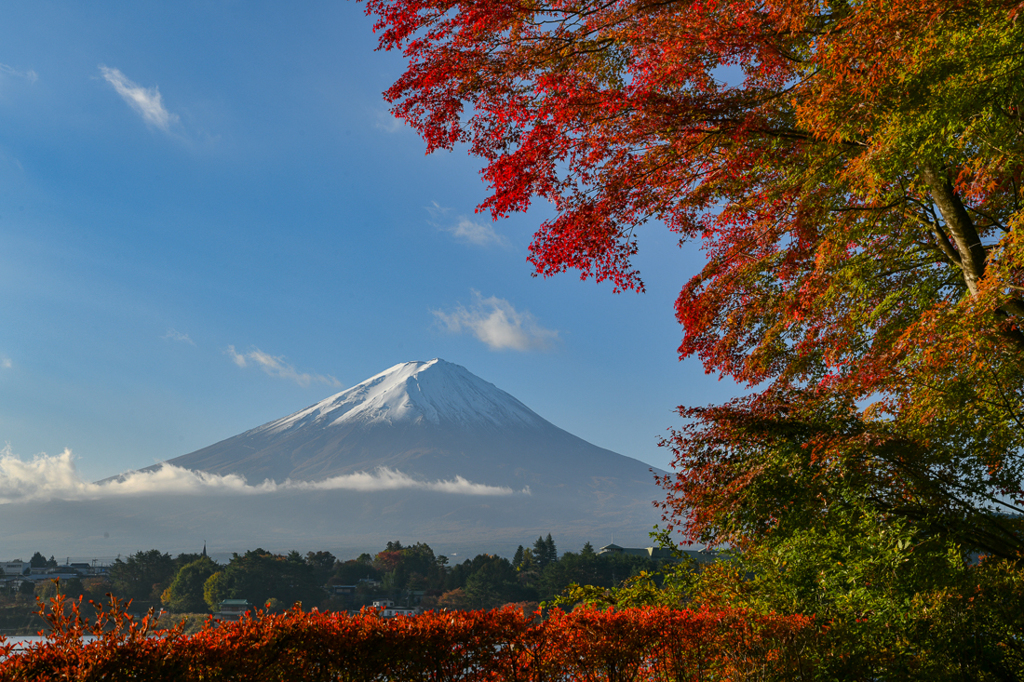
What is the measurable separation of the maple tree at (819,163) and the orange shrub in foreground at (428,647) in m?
1.87

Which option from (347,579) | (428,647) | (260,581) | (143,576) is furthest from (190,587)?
(428,647)

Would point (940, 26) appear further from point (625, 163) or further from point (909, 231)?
point (909, 231)

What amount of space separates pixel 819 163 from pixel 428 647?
521cm

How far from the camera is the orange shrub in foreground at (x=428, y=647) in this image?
253 cm

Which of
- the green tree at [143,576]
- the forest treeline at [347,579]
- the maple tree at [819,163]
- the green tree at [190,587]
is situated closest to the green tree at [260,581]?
the forest treeline at [347,579]

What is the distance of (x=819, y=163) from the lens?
5715 mm

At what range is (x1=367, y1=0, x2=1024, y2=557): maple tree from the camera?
4.63 m

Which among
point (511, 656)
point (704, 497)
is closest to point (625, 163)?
point (704, 497)

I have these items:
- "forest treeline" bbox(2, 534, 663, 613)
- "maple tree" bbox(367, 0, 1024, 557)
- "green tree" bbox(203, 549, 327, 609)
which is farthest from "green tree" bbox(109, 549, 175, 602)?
"maple tree" bbox(367, 0, 1024, 557)

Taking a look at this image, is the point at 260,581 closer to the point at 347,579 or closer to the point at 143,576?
the point at 347,579

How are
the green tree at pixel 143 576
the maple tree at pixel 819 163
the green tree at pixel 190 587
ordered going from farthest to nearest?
the green tree at pixel 143 576
the green tree at pixel 190 587
the maple tree at pixel 819 163

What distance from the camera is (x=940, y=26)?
4340mm

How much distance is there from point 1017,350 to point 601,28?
4.63 m

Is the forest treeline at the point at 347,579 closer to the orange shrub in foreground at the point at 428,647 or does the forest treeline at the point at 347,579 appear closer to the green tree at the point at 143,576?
the green tree at the point at 143,576
